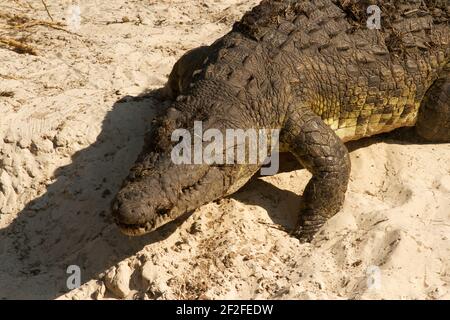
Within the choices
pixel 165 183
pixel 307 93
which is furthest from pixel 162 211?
pixel 307 93

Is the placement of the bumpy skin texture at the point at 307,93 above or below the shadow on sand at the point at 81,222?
above

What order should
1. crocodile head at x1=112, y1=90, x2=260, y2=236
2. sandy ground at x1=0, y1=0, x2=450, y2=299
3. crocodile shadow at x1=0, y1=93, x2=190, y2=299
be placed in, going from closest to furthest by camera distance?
crocodile head at x1=112, y1=90, x2=260, y2=236 < sandy ground at x1=0, y1=0, x2=450, y2=299 < crocodile shadow at x1=0, y1=93, x2=190, y2=299

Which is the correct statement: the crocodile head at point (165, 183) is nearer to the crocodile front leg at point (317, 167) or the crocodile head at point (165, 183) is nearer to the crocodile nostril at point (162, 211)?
the crocodile nostril at point (162, 211)

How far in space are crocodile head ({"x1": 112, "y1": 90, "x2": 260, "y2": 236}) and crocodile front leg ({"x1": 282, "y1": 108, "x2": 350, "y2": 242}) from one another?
1.61 ft

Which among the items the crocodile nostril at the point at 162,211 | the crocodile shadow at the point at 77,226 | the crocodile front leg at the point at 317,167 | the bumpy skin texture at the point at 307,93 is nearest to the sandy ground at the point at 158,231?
the crocodile shadow at the point at 77,226

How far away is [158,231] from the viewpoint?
5.58 m

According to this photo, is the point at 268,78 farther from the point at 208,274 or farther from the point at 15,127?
the point at 15,127

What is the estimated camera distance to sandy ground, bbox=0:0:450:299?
5125 mm

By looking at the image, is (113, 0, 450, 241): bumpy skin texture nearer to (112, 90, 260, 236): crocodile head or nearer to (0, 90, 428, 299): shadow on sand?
(112, 90, 260, 236): crocodile head

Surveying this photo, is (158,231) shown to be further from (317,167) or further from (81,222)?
(317,167)

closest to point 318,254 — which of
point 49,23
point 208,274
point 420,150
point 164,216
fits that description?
point 208,274

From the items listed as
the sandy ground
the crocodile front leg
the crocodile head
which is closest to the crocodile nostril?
the crocodile head

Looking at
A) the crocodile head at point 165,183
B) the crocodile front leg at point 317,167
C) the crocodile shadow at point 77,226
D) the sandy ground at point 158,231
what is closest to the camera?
the crocodile head at point 165,183

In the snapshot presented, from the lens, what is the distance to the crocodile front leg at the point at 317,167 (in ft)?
18.6
